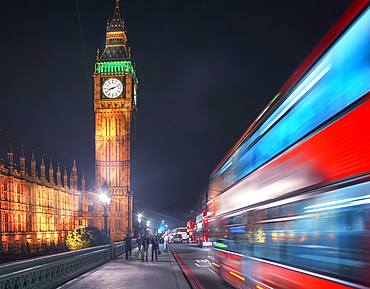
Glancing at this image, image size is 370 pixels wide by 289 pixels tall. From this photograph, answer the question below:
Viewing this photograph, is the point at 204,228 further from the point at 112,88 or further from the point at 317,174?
the point at 112,88

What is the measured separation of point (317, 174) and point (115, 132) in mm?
75635

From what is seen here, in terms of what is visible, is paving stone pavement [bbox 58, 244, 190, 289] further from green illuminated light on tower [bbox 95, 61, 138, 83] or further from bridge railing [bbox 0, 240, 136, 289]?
green illuminated light on tower [bbox 95, 61, 138, 83]

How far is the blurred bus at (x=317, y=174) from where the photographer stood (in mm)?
3932

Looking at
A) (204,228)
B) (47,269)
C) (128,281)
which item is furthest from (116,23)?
(47,269)

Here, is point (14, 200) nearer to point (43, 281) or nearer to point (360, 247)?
point (43, 281)

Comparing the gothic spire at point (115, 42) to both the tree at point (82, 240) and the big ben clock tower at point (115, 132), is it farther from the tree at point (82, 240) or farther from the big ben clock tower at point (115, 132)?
the tree at point (82, 240)

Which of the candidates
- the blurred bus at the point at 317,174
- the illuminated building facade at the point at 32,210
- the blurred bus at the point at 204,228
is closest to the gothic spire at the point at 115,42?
the illuminated building facade at the point at 32,210

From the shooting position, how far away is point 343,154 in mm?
4215

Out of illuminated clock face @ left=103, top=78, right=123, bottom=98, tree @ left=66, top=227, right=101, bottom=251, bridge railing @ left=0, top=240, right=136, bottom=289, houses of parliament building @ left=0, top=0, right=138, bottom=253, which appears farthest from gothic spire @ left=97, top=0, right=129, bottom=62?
bridge railing @ left=0, top=240, right=136, bottom=289

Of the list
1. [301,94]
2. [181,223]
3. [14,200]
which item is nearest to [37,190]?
[14,200]

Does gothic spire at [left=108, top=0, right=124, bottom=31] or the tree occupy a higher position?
gothic spire at [left=108, top=0, right=124, bottom=31]

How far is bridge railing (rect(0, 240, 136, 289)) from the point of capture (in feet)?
25.1

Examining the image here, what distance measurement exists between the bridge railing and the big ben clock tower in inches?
2393

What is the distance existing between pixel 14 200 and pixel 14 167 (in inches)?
169
